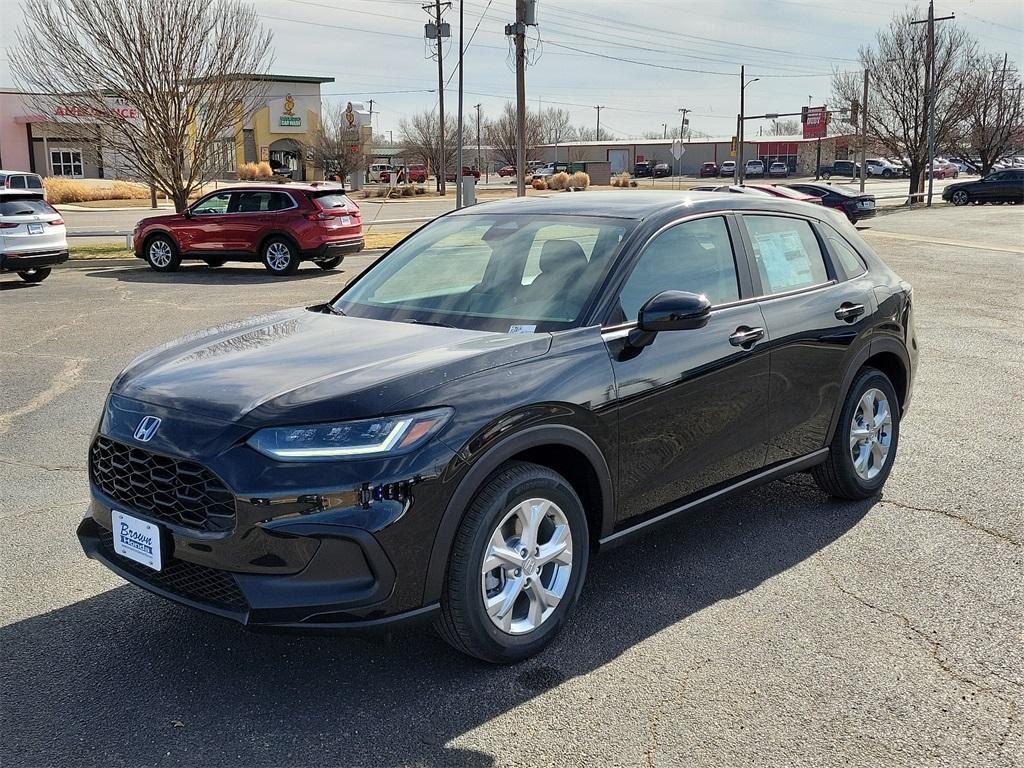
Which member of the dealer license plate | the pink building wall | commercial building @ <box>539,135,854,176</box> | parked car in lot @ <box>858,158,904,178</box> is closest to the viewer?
the dealer license plate

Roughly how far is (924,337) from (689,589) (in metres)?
7.86

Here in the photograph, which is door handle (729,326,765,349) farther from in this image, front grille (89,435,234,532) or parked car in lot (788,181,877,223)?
parked car in lot (788,181,877,223)

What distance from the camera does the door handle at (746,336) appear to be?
171 inches

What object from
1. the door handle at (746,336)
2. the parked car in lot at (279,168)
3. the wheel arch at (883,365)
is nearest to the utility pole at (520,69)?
the wheel arch at (883,365)

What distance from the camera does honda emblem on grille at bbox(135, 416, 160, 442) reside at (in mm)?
3322

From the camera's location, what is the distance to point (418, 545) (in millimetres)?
3143

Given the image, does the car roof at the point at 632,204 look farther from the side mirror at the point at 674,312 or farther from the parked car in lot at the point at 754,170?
the parked car in lot at the point at 754,170

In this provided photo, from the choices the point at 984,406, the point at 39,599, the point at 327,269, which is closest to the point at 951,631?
the point at 39,599

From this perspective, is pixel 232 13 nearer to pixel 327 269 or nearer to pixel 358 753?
pixel 327 269

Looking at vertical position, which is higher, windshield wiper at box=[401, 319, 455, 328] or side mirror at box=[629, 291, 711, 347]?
side mirror at box=[629, 291, 711, 347]

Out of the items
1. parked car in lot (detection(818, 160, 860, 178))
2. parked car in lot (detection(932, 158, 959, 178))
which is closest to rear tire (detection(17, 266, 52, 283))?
parked car in lot (detection(932, 158, 959, 178))

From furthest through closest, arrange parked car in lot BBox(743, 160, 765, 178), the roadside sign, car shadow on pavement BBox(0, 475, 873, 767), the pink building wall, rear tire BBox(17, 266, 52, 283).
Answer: parked car in lot BBox(743, 160, 765, 178)
the pink building wall
the roadside sign
rear tire BBox(17, 266, 52, 283)
car shadow on pavement BBox(0, 475, 873, 767)

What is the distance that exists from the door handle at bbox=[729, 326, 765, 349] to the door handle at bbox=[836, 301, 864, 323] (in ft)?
2.37

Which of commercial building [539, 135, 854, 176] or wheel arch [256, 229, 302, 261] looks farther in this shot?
commercial building [539, 135, 854, 176]
